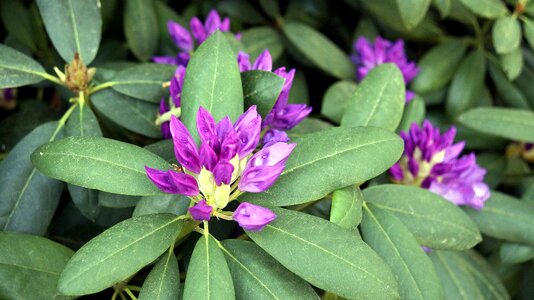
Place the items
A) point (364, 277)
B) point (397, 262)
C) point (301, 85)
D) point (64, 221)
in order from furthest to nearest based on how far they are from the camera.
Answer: point (301, 85)
point (64, 221)
point (397, 262)
point (364, 277)

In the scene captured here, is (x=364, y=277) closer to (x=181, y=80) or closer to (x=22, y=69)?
(x=181, y=80)

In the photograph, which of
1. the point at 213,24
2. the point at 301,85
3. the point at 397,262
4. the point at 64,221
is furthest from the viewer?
the point at 301,85

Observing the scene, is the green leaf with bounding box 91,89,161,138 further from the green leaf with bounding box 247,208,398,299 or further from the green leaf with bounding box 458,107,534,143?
the green leaf with bounding box 458,107,534,143

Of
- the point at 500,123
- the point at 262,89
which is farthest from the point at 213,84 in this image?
the point at 500,123

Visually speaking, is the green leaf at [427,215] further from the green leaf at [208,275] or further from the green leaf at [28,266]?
the green leaf at [28,266]

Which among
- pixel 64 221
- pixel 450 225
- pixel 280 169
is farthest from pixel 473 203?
pixel 64 221

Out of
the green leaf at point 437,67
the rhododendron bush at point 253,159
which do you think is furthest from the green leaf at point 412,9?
the green leaf at point 437,67

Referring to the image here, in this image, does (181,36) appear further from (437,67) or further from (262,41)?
(437,67)

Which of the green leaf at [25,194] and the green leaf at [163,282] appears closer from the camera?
the green leaf at [163,282]
